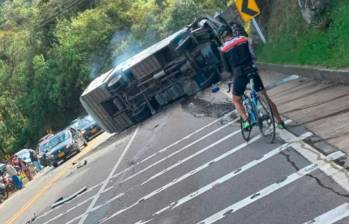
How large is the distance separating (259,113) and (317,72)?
177 inches

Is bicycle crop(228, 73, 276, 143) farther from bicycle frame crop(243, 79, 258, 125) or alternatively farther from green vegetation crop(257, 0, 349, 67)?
green vegetation crop(257, 0, 349, 67)

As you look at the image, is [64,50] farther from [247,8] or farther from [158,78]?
[247,8]

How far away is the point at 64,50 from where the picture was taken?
202 feet

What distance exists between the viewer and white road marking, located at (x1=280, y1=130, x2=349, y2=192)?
24.4ft

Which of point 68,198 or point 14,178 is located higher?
point 68,198

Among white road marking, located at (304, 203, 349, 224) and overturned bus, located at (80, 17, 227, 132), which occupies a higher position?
white road marking, located at (304, 203, 349, 224)

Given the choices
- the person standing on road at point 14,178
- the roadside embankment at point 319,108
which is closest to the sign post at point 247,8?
the roadside embankment at point 319,108

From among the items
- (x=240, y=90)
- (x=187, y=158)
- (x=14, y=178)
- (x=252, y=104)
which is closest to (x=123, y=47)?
(x=14, y=178)

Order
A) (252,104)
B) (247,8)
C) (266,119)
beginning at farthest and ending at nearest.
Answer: (247,8) < (252,104) < (266,119)

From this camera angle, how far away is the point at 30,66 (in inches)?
2746

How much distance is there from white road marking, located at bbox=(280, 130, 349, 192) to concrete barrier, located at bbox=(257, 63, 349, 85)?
2.76 meters

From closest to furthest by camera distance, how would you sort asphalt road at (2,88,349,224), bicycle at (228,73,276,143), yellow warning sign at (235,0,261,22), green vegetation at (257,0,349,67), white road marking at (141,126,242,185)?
asphalt road at (2,88,349,224)
bicycle at (228,73,276,143)
white road marking at (141,126,242,185)
green vegetation at (257,0,349,67)
yellow warning sign at (235,0,261,22)

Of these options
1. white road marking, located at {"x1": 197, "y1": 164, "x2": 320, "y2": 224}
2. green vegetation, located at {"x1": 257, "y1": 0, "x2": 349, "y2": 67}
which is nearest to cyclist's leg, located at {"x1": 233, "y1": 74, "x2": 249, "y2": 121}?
green vegetation, located at {"x1": 257, "y1": 0, "x2": 349, "y2": 67}

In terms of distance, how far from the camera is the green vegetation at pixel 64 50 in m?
51.5
